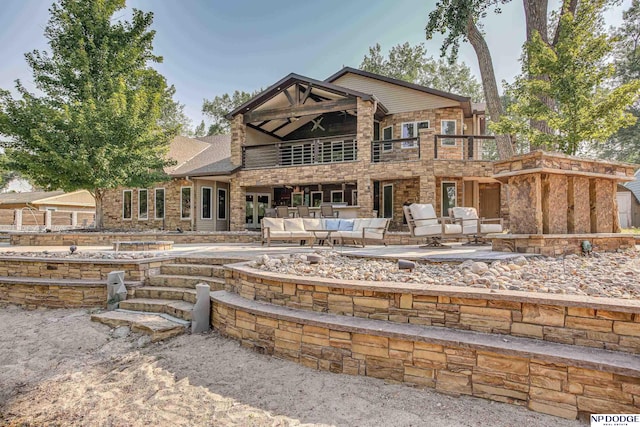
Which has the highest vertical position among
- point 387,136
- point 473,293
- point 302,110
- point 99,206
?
point 302,110

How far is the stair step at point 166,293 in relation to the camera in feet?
16.8

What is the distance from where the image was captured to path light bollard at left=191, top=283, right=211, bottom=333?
4371mm

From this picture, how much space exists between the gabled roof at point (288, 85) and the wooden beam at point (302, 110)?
308 mm

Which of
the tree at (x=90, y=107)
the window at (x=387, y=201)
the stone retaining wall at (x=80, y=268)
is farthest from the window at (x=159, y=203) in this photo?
the window at (x=387, y=201)

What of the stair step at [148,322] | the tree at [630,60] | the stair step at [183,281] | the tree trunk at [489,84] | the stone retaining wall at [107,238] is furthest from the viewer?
the tree at [630,60]

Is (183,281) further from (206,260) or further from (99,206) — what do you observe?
(99,206)

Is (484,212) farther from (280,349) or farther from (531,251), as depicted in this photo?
(280,349)

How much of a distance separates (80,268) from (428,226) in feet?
21.6

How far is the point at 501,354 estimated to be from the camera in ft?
8.19

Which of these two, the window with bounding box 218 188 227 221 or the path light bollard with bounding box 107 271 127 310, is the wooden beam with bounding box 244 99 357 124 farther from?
the path light bollard with bounding box 107 271 127 310

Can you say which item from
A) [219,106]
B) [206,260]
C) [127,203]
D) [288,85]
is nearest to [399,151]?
[288,85]

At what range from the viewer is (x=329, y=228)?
8758 mm

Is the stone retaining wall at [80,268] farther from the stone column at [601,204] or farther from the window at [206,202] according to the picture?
the window at [206,202]

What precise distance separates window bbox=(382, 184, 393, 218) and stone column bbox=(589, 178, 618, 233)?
8245 millimetres
